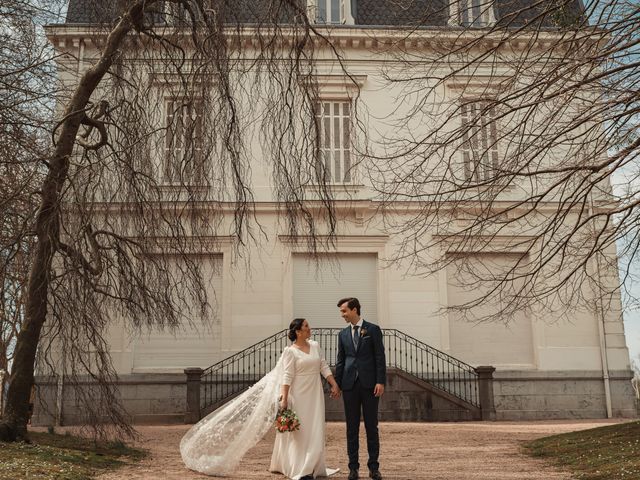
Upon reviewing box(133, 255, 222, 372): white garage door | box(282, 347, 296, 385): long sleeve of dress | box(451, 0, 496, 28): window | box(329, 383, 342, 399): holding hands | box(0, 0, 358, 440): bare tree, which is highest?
box(451, 0, 496, 28): window

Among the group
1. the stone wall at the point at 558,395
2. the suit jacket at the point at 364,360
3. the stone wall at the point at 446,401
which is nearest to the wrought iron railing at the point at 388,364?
the stone wall at the point at 446,401

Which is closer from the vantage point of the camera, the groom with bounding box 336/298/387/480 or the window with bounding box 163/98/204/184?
the groom with bounding box 336/298/387/480

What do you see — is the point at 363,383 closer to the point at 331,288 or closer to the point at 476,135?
the point at 476,135

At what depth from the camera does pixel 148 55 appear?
9016mm

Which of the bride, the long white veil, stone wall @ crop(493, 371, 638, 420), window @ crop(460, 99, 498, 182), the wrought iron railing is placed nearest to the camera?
the bride

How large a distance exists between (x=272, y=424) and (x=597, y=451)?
4.31m

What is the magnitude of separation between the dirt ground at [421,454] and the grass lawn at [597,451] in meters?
0.29

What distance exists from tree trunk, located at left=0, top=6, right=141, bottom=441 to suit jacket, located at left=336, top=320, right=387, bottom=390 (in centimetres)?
356

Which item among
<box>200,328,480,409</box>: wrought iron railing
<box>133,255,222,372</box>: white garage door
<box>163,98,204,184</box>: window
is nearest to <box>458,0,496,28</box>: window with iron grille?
<box>163,98,204,184</box>: window

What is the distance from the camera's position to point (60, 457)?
860 centimetres

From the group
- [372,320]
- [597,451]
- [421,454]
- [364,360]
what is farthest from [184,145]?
[372,320]

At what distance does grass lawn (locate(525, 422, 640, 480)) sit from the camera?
7926mm

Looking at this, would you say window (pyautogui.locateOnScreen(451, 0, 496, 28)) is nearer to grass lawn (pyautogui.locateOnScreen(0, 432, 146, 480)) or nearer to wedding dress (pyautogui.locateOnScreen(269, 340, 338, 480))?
wedding dress (pyautogui.locateOnScreen(269, 340, 338, 480))

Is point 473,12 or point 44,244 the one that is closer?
point 44,244
